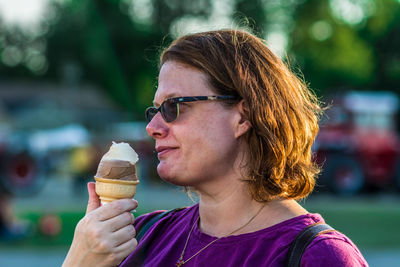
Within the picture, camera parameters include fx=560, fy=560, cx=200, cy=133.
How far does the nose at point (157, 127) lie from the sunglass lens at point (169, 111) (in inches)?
1.1

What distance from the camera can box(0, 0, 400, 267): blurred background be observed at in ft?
29.2

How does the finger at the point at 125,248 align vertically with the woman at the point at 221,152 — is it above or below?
below

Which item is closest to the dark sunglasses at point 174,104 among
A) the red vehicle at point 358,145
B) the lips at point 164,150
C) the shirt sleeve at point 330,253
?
the lips at point 164,150

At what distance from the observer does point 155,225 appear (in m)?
2.27

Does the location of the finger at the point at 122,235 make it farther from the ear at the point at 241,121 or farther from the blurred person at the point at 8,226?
the blurred person at the point at 8,226

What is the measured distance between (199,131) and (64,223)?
28.6ft

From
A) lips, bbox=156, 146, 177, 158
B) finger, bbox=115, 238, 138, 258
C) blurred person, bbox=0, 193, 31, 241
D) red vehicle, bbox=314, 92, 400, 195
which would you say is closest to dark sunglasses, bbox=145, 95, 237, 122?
lips, bbox=156, 146, 177, 158

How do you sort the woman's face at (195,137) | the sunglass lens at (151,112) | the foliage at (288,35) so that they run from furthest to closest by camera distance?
the foliage at (288,35)
the sunglass lens at (151,112)
the woman's face at (195,137)

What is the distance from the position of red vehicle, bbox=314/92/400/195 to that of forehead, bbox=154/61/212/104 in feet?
44.9

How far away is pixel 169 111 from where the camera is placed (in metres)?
2.05

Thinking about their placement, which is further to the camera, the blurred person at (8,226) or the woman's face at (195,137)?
the blurred person at (8,226)

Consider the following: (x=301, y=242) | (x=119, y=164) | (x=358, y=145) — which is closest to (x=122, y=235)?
(x=119, y=164)

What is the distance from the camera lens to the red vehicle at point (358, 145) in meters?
16.4

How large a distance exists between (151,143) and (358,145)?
8846 mm
